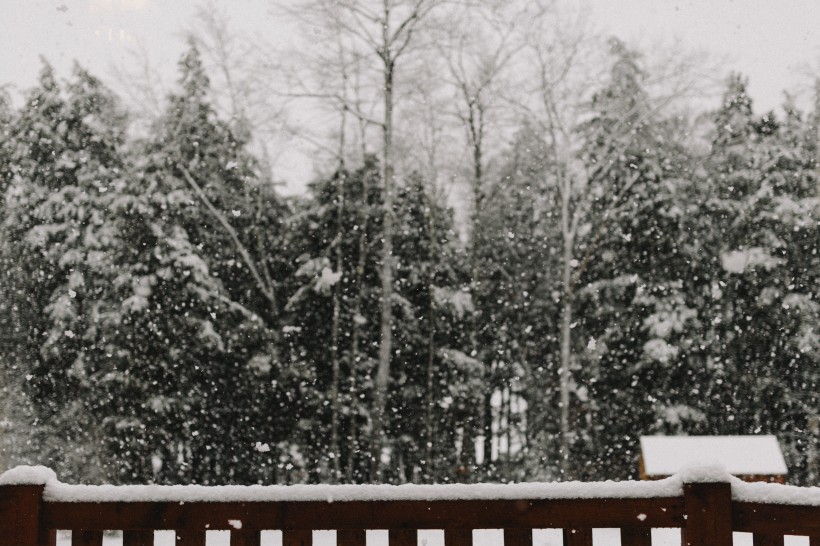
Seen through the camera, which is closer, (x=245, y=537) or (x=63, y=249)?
(x=245, y=537)

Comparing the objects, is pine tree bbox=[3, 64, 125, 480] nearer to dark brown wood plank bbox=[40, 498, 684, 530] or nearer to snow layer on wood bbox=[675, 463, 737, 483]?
dark brown wood plank bbox=[40, 498, 684, 530]

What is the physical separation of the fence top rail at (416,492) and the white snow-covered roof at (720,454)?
14.9 metres

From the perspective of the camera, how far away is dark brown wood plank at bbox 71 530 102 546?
2422mm

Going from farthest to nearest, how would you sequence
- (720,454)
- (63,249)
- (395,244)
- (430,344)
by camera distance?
(395,244) < (430,344) < (63,249) < (720,454)

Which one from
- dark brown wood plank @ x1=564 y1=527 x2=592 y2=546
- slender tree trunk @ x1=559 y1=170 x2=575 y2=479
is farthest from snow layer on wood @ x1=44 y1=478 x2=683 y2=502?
slender tree trunk @ x1=559 y1=170 x2=575 y2=479

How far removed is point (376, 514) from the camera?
92.8 inches

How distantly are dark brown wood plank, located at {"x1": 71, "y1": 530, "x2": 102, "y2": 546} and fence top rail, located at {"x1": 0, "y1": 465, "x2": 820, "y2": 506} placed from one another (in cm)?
12

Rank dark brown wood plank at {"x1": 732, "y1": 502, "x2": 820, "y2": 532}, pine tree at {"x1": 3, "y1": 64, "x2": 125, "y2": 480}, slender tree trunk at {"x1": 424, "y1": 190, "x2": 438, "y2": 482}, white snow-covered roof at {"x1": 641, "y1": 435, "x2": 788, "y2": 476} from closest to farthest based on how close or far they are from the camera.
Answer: dark brown wood plank at {"x1": 732, "y1": 502, "x2": 820, "y2": 532}
white snow-covered roof at {"x1": 641, "y1": 435, "x2": 788, "y2": 476}
pine tree at {"x1": 3, "y1": 64, "x2": 125, "y2": 480}
slender tree trunk at {"x1": 424, "y1": 190, "x2": 438, "y2": 482}

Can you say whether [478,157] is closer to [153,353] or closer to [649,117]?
[649,117]

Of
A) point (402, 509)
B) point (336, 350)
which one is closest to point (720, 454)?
point (336, 350)

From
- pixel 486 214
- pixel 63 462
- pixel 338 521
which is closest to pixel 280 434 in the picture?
pixel 63 462

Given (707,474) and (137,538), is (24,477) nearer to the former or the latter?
(137,538)

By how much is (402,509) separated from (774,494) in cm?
111

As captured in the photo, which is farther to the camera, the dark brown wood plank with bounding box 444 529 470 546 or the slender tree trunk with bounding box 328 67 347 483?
the slender tree trunk with bounding box 328 67 347 483
